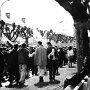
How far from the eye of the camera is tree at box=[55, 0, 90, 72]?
9.96 meters

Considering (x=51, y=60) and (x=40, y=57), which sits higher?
(x=40, y=57)

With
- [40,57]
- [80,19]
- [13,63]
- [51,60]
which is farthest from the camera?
[51,60]

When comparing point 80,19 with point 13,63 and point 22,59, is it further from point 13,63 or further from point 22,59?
point 13,63

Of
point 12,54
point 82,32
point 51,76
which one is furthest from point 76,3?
point 51,76

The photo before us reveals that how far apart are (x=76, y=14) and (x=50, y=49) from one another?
154 inches

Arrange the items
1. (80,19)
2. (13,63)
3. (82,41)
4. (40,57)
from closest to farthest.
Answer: (80,19) < (82,41) < (13,63) < (40,57)

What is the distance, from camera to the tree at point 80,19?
9.96 meters

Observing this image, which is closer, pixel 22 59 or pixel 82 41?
pixel 82 41

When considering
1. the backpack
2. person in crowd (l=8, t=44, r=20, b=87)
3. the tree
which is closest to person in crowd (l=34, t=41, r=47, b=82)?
the backpack

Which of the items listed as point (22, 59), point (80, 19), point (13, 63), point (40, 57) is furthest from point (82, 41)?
point (13, 63)

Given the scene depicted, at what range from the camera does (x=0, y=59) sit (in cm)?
1231

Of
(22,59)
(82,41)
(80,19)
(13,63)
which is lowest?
(13,63)

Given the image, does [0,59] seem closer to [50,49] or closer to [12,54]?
[12,54]

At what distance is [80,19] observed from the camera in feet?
35.4
